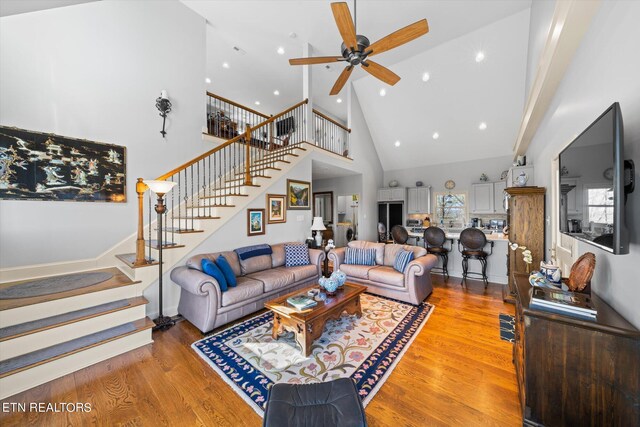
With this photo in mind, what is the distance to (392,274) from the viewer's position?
147 inches

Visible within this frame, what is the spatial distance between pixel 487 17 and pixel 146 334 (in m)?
7.24

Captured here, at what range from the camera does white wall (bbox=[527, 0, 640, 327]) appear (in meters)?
1.30

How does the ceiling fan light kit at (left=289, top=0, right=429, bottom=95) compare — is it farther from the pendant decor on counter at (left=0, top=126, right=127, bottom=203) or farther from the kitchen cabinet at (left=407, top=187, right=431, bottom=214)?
the kitchen cabinet at (left=407, top=187, right=431, bottom=214)

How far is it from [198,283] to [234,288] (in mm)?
459

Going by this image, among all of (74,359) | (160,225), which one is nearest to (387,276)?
(160,225)

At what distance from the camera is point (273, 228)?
15.4 feet

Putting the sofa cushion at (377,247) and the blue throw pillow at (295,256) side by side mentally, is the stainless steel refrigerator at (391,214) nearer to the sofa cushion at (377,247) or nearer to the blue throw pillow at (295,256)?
the sofa cushion at (377,247)

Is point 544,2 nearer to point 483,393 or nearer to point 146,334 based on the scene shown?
point 483,393

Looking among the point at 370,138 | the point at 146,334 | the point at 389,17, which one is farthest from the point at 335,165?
the point at 146,334

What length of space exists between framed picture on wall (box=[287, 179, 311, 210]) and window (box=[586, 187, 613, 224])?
418 cm

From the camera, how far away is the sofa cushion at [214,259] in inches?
123

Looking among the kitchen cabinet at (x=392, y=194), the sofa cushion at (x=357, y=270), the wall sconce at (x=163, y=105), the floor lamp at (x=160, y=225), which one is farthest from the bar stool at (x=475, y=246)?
the wall sconce at (x=163, y=105)

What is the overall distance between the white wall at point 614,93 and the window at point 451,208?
522 cm

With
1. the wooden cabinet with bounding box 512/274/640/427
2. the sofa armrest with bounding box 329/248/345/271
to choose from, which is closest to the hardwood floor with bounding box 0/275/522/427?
the wooden cabinet with bounding box 512/274/640/427
